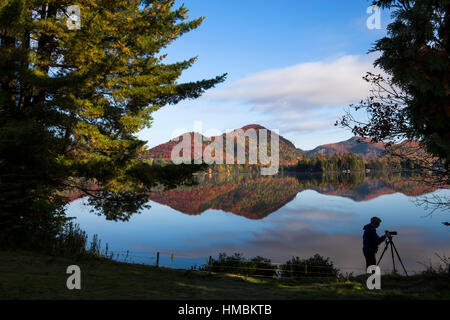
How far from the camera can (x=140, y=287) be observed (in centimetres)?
600

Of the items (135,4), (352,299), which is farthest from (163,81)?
(352,299)

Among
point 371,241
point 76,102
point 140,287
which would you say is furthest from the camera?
point 76,102

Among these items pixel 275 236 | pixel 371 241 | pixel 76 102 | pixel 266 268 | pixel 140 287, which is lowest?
pixel 275 236

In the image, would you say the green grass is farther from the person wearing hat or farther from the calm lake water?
the calm lake water

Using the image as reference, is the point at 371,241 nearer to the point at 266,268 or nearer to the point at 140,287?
the point at 266,268

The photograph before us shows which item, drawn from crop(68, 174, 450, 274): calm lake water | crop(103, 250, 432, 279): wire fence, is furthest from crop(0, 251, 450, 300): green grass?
crop(68, 174, 450, 274): calm lake water

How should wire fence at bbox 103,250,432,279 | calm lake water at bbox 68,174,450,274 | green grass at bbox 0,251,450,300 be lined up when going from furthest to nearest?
1. calm lake water at bbox 68,174,450,274
2. wire fence at bbox 103,250,432,279
3. green grass at bbox 0,251,450,300

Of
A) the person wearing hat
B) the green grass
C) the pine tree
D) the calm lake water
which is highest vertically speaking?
the pine tree

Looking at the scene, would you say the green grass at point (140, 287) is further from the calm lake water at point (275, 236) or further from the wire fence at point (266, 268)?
the calm lake water at point (275, 236)

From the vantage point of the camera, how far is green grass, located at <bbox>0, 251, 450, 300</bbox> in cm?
525

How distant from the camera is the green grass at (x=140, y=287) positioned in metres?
5.25

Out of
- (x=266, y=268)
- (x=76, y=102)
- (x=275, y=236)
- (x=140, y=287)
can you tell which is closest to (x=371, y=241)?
(x=266, y=268)

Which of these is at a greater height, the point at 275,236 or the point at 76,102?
the point at 76,102

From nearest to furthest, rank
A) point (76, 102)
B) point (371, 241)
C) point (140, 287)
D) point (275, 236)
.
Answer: point (140, 287) < point (371, 241) < point (76, 102) < point (275, 236)
